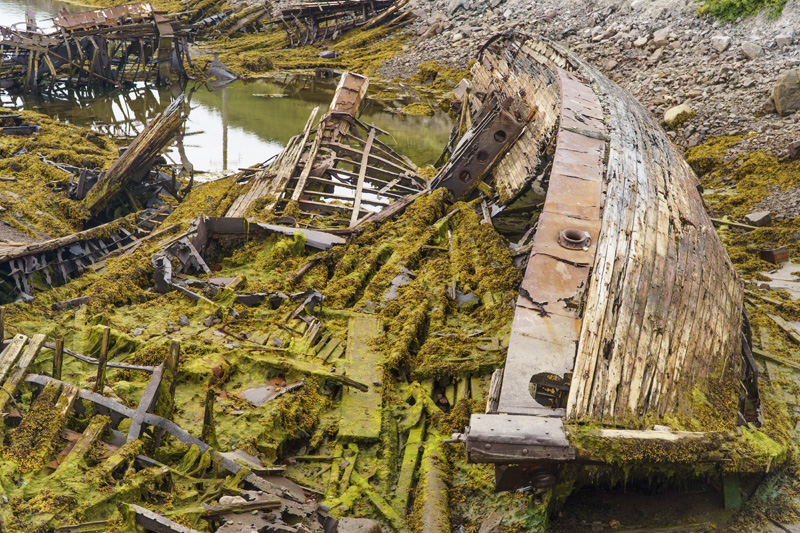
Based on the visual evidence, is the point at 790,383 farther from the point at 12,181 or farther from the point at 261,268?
the point at 12,181

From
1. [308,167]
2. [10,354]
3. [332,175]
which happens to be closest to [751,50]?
[332,175]

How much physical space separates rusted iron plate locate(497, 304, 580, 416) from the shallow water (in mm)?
9888

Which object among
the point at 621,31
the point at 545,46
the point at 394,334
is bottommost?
the point at 394,334

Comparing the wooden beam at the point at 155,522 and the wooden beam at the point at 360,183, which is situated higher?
the wooden beam at the point at 360,183

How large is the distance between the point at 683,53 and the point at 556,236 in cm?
1323

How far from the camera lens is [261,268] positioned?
25.5 ft

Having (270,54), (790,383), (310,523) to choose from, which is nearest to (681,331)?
(790,383)

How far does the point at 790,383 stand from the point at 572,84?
18.5ft

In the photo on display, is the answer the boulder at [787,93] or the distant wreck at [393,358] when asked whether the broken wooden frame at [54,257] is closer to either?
the distant wreck at [393,358]

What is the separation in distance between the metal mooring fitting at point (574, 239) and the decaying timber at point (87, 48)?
70.6ft

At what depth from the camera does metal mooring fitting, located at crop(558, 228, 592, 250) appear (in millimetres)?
5344

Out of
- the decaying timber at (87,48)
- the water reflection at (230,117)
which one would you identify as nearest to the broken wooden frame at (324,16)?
the water reflection at (230,117)

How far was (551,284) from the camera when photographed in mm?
4977

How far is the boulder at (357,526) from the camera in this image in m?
3.87
